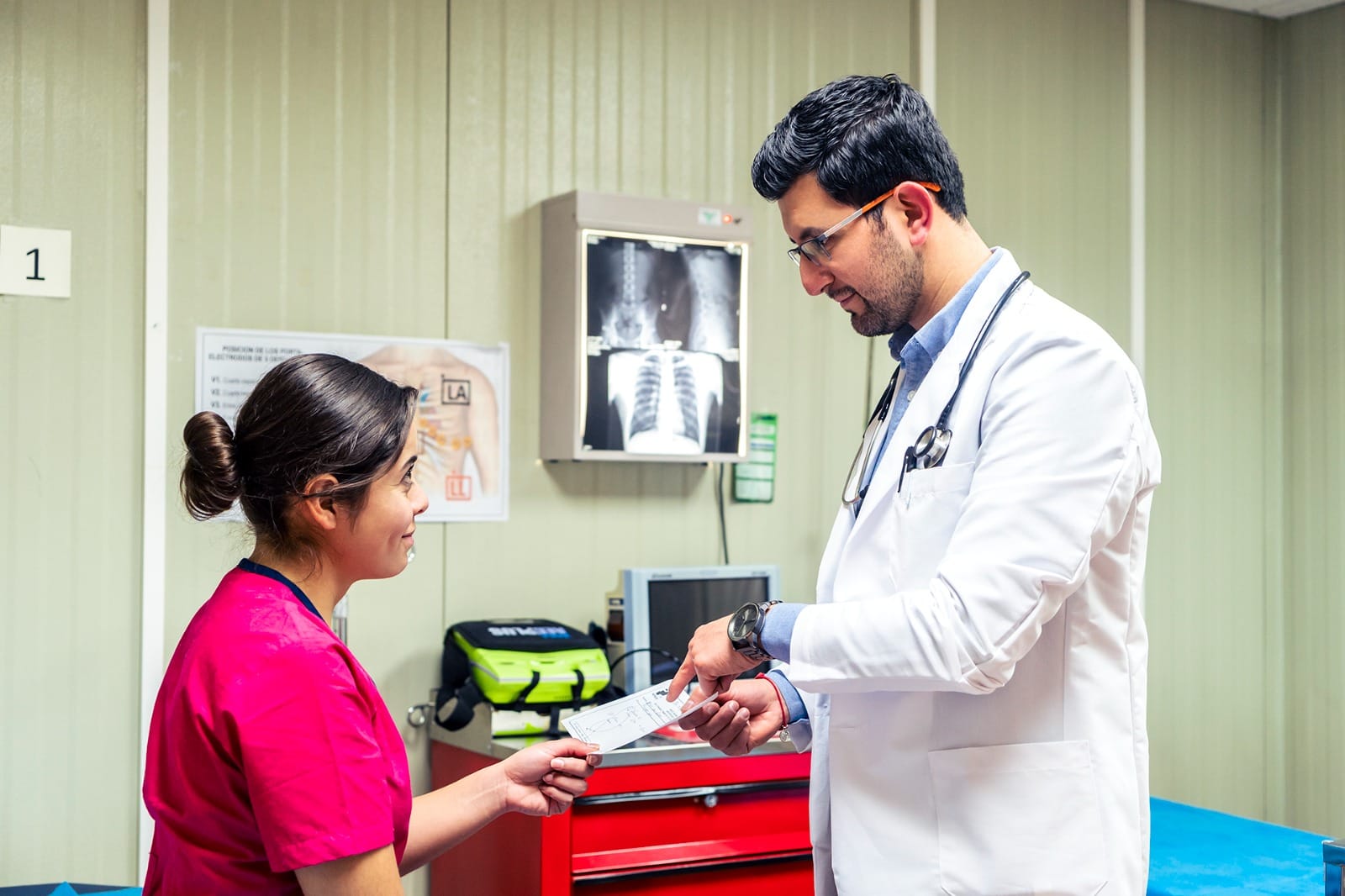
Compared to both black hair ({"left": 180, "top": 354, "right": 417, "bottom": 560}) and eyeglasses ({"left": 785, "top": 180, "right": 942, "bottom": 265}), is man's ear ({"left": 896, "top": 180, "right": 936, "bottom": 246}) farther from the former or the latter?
black hair ({"left": 180, "top": 354, "right": 417, "bottom": 560})

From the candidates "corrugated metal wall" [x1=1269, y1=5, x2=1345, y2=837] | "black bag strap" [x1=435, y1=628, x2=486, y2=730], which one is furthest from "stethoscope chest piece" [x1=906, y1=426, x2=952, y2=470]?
"corrugated metal wall" [x1=1269, y1=5, x2=1345, y2=837]

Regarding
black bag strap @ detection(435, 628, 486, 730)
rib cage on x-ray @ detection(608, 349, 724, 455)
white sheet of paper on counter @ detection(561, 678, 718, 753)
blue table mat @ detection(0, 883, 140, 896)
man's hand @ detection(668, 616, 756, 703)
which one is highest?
rib cage on x-ray @ detection(608, 349, 724, 455)

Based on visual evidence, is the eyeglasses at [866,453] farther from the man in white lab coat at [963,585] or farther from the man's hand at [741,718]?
the man's hand at [741,718]

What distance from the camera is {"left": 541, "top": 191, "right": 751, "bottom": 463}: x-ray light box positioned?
2.97 m

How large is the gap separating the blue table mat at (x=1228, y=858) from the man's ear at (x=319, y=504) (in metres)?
1.73

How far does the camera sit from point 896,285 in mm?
1588

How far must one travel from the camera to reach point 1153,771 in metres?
3.90

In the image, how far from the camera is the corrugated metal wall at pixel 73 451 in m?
2.57

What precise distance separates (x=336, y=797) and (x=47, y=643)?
5.40 ft

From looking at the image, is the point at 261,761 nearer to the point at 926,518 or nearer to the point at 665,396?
the point at 926,518

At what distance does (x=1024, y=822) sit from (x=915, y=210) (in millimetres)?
711

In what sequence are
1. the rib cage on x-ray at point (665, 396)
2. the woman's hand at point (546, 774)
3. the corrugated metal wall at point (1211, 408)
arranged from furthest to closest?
the corrugated metal wall at point (1211, 408), the rib cage on x-ray at point (665, 396), the woman's hand at point (546, 774)

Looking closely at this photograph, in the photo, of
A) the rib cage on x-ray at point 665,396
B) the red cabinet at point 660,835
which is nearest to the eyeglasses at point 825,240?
the red cabinet at point 660,835

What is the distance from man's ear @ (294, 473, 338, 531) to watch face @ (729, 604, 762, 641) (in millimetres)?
463
